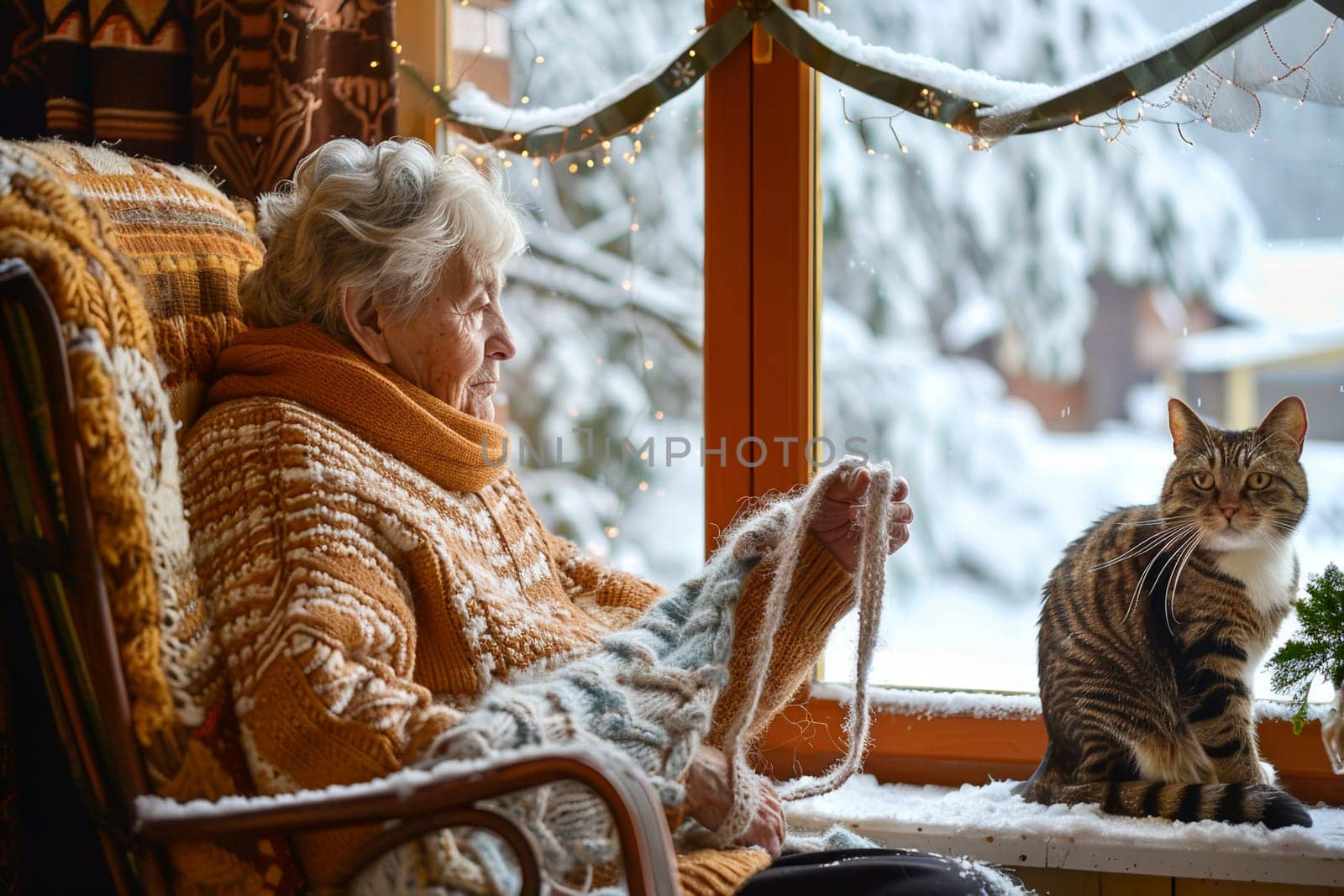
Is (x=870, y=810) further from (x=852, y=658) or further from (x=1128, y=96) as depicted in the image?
(x=1128, y=96)

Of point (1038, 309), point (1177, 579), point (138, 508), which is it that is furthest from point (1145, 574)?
point (138, 508)

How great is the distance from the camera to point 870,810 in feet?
5.65

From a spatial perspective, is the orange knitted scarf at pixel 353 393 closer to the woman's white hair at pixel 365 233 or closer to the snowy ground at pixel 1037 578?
the woman's white hair at pixel 365 233

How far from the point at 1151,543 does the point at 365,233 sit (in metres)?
1.16

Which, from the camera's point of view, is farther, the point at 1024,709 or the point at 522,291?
the point at 522,291

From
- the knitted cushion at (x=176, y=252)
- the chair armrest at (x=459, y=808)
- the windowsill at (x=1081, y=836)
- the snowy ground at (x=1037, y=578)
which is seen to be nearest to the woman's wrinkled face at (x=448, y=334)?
the knitted cushion at (x=176, y=252)

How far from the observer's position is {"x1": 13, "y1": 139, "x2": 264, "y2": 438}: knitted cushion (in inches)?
51.9

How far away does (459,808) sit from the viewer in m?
0.95

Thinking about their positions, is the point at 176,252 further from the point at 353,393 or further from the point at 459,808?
the point at 459,808

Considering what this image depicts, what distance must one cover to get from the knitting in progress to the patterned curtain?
996 mm

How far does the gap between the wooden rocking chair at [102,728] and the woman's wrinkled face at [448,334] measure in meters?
0.49

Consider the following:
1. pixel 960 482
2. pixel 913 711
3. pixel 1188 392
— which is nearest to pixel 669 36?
pixel 960 482

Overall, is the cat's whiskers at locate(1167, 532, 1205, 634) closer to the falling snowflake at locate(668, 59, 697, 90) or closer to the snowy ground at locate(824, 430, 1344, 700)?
the snowy ground at locate(824, 430, 1344, 700)

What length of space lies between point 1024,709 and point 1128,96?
956 mm
